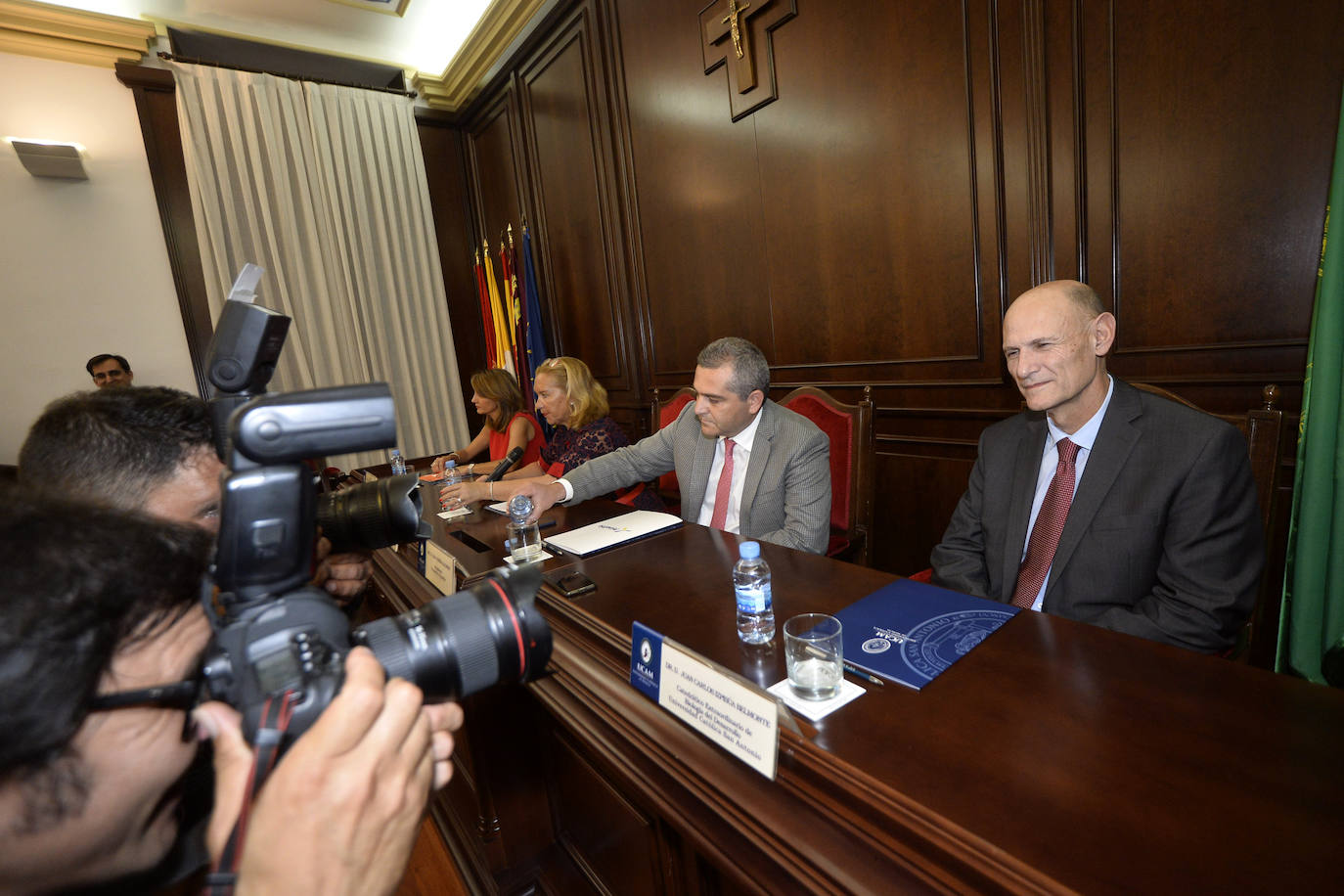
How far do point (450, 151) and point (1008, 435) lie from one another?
5.64 m

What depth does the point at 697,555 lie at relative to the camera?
1.44m

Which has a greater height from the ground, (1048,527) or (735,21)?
(735,21)

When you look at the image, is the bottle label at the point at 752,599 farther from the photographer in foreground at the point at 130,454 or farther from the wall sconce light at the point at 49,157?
the wall sconce light at the point at 49,157

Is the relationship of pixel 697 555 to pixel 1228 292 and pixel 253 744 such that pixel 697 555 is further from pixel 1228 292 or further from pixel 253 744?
pixel 1228 292

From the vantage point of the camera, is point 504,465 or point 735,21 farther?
point 735,21

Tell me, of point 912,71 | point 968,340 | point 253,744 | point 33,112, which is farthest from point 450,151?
point 253,744

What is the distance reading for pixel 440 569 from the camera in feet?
4.96

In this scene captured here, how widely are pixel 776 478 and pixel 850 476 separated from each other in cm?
33

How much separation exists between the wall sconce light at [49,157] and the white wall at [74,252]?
0.09 metres

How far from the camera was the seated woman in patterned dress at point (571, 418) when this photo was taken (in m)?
2.88

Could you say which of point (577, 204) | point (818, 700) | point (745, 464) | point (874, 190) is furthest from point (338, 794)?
point (577, 204)

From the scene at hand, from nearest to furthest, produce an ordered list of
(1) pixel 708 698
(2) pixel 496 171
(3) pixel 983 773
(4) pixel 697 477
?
(3) pixel 983 773 < (1) pixel 708 698 < (4) pixel 697 477 < (2) pixel 496 171

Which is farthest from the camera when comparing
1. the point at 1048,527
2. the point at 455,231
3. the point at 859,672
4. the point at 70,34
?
the point at 455,231

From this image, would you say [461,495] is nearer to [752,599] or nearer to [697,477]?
[697,477]
